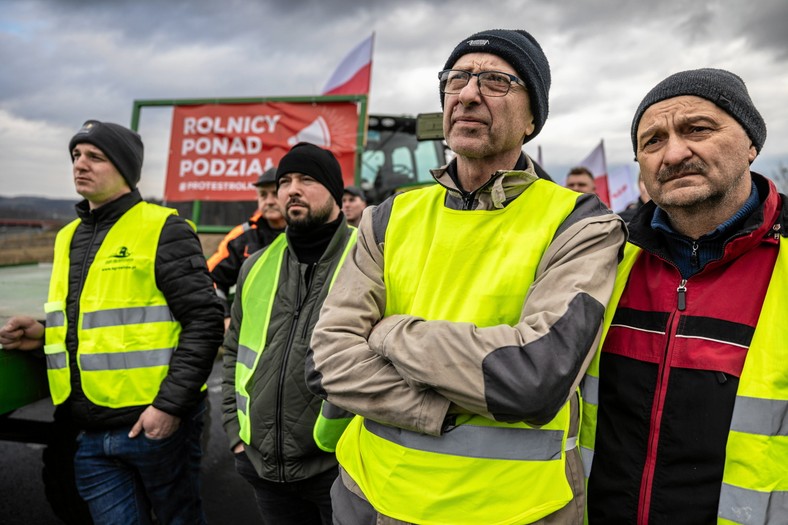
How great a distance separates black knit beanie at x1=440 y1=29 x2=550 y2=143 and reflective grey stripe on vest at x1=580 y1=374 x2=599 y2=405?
2.52 feet

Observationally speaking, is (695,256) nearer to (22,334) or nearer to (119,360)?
(119,360)

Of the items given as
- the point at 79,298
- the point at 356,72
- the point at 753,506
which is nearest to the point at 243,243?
the point at 79,298

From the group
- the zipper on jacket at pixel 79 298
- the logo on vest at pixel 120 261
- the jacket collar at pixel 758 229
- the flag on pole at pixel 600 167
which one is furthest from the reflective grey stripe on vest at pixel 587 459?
the flag on pole at pixel 600 167

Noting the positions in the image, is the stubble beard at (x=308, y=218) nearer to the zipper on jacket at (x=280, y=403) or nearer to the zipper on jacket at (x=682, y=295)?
the zipper on jacket at (x=280, y=403)

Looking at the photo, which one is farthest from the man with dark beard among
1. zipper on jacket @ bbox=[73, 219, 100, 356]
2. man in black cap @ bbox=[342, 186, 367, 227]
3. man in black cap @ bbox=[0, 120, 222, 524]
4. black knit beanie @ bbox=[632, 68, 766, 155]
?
man in black cap @ bbox=[342, 186, 367, 227]

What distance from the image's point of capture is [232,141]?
6777 mm

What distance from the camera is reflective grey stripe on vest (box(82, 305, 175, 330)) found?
8.04 feet

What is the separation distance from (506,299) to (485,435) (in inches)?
14.1

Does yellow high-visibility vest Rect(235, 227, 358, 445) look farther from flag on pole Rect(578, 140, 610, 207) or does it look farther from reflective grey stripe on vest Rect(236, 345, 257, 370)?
flag on pole Rect(578, 140, 610, 207)

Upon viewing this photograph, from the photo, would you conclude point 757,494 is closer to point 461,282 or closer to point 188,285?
point 461,282

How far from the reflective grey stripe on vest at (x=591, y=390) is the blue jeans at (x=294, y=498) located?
1070mm

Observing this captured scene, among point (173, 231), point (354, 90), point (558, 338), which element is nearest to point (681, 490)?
point (558, 338)

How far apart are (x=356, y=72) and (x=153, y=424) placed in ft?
22.3

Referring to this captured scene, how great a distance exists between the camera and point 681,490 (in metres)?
1.42
